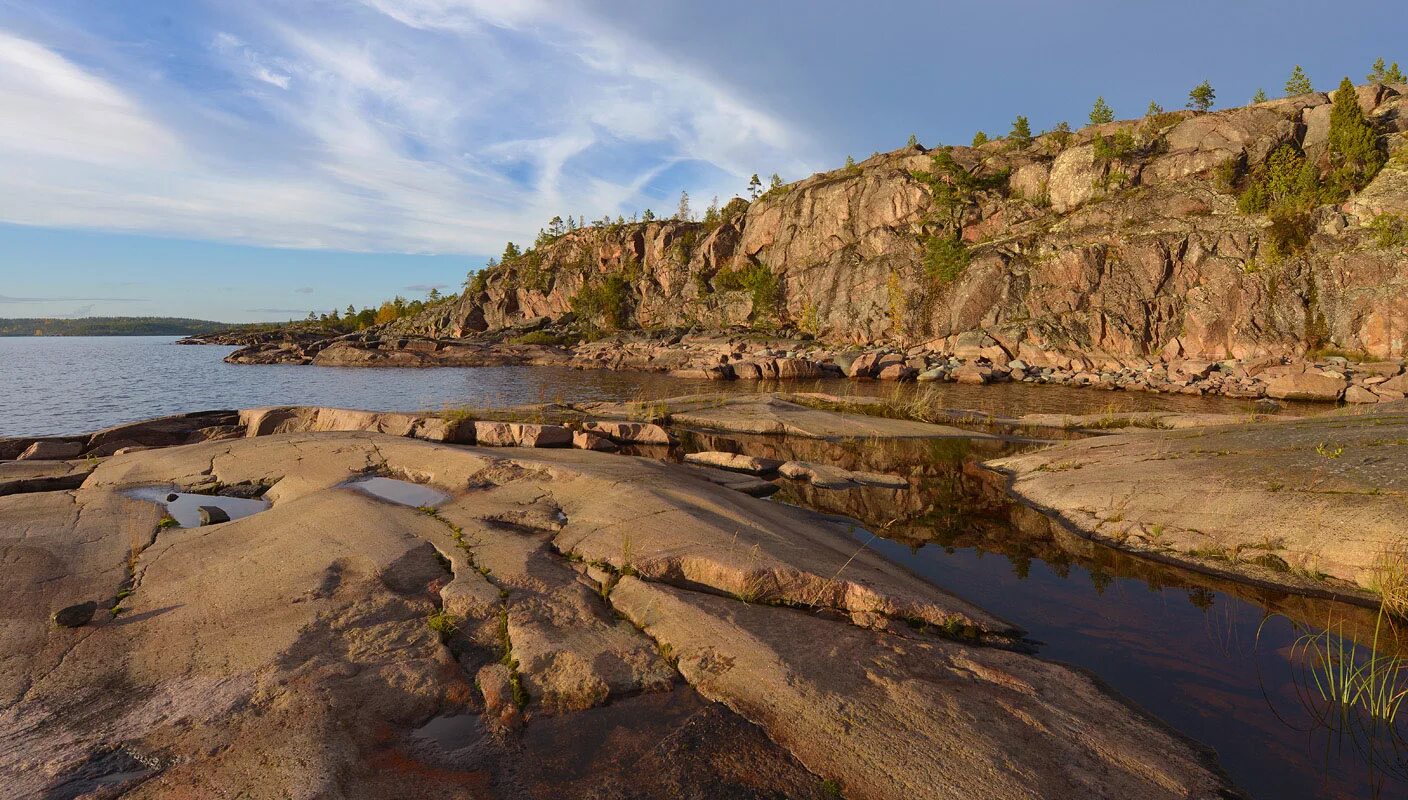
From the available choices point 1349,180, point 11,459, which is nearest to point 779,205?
point 1349,180

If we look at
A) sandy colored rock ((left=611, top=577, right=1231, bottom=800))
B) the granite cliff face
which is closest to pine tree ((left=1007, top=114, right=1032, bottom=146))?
the granite cliff face

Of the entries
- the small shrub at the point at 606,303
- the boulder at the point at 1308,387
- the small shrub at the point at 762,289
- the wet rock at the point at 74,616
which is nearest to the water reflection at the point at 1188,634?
the wet rock at the point at 74,616

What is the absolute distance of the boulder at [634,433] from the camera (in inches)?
752

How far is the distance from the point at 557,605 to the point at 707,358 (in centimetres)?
5226

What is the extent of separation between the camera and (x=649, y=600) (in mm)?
6922

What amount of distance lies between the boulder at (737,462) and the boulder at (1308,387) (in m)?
31.7

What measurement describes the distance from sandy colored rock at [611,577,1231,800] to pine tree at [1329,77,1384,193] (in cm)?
6064

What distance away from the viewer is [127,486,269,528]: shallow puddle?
1023cm

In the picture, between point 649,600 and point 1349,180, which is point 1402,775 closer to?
point 649,600

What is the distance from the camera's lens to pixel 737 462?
625 inches

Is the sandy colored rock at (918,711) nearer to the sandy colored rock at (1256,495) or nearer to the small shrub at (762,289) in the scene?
the sandy colored rock at (1256,495)

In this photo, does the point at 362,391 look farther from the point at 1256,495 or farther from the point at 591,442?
the point at 1256,495

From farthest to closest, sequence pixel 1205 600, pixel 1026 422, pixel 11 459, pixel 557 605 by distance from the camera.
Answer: pixel 1026 422 < pixel 11 459 < pixel 1205 600 < pixel 557 605

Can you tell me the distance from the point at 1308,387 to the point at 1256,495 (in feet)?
99.5
